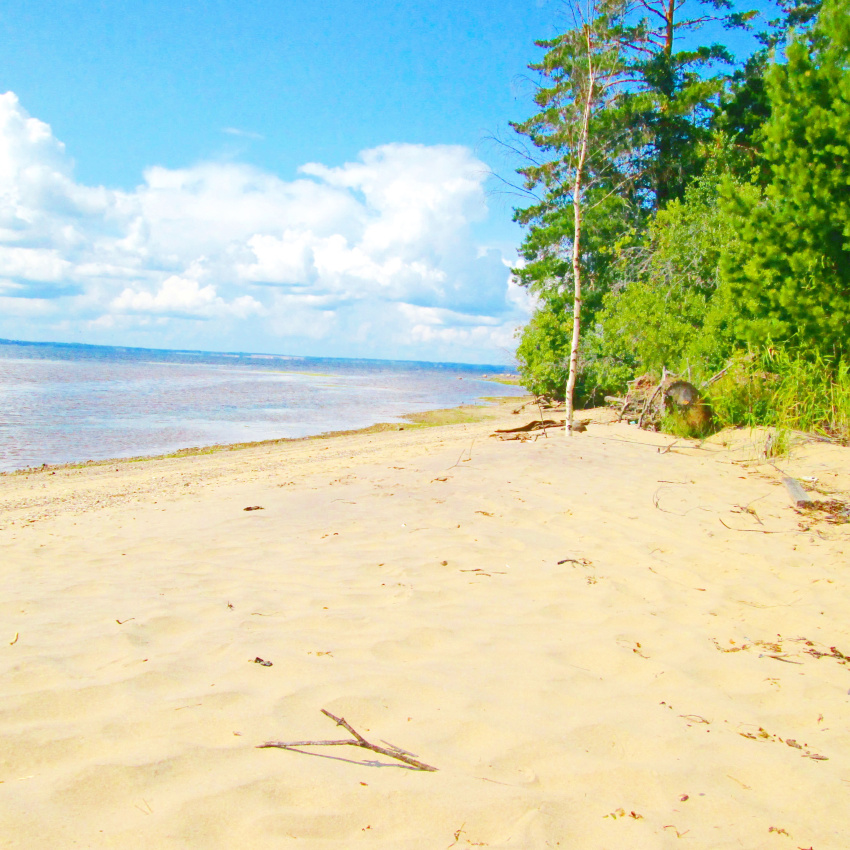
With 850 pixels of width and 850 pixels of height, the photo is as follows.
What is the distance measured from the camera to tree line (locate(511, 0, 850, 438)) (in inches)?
380

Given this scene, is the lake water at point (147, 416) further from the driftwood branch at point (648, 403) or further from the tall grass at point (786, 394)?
the tall grass at point (786, 394)

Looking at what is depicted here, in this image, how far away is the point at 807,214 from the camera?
9594 mm

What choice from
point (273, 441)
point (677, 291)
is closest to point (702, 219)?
point (677, 291)

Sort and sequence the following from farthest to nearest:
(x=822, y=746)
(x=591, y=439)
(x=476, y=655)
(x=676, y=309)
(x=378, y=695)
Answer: (x=676, y=309) → (x=591, y=439) → (x=476, y=655) → (x=378, y=695) → (x=822, y=746)

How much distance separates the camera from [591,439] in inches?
398

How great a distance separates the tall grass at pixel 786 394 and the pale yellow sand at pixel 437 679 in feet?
10.9

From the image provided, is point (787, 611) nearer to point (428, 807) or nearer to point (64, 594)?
point (428, 807)

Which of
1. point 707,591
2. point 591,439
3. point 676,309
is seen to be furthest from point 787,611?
point 676,309

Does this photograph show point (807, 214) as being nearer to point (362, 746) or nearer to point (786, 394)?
point (786, 394)

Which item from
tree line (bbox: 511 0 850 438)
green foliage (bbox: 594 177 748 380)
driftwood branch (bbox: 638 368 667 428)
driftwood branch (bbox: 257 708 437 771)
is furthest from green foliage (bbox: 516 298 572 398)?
driftwood branch (bbox: 257 708 437 771)

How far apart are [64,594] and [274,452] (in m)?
11.4

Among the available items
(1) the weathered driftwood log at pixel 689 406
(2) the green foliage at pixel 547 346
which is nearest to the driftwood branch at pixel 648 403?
(1) the weathered driftwood log at pixel 689 406

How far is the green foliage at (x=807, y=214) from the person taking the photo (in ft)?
31.0

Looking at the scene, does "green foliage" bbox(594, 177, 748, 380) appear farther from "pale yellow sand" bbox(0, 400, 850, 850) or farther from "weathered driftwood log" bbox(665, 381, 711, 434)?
"pale yellow sand" bbox(0, 400, 850, 850)
